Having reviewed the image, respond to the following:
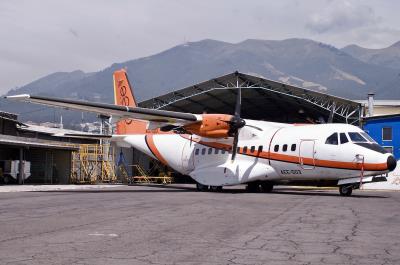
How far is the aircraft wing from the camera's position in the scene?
25.6 meters

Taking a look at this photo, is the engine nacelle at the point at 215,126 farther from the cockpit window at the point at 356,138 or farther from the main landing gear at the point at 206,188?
the cockpit window at the point at 356,138

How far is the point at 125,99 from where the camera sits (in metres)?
36.6

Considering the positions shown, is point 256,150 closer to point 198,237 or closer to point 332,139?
point 332,139

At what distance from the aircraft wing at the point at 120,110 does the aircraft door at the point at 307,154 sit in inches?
240

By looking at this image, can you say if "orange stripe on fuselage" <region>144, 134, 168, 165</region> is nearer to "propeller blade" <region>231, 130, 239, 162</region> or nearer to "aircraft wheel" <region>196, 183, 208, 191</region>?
"aircraft wheel" <region>196, 183, 208, 191</region>

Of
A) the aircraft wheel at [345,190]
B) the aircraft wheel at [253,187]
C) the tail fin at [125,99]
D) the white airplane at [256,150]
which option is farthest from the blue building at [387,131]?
the tail fin at [125,99]

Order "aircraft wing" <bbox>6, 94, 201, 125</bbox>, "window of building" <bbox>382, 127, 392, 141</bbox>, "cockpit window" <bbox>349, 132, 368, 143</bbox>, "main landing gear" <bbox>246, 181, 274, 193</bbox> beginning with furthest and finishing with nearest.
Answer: "window of building" <bbox>382, 127, 392, 141</bbox> < "main landing gear" <bbox>246, 181, 274, 193</bbox> < "aircraft wing" <bbox>6, 94, 201, 125</bbox> < "cockpit window" <bbox>349, 132, 368, 143</bbox>

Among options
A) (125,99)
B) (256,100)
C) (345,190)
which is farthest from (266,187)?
(256,100)

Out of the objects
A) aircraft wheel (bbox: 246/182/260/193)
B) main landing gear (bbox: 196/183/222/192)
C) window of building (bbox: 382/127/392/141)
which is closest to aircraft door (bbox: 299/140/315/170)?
aircraft wheel (bbox: 246/182/260/193)

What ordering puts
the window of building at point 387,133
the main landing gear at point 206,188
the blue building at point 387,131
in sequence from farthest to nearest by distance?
the window of building at point 387,133
the blue building at point 387,131
the main landing gear at point 206,188

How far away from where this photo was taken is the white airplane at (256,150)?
2370 centimetres

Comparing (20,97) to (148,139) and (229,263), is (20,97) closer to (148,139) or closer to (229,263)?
(148,139)

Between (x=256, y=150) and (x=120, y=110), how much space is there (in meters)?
7.37

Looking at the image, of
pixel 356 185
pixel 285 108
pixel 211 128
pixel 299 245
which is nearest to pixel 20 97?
pixel 211 128
